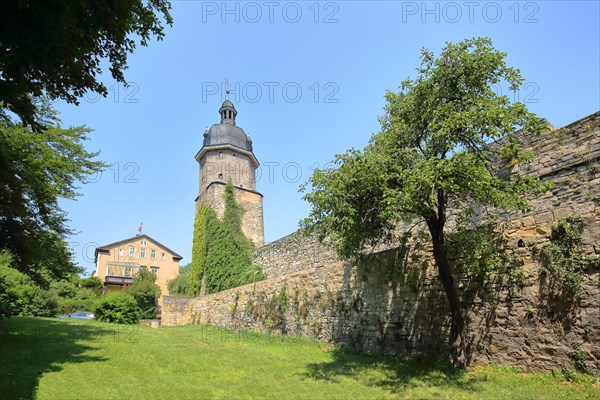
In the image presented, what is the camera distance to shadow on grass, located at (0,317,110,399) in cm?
635

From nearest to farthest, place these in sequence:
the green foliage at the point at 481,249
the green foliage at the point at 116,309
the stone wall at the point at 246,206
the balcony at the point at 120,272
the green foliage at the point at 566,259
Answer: the green foliage at the point at 566,259 → the green foliage at the point at 481,249 → the green foliage at the point at 116,309 → the stone wall at the point at 246,206 → the balcony at the point at 120,272

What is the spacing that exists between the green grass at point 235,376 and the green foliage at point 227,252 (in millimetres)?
13182

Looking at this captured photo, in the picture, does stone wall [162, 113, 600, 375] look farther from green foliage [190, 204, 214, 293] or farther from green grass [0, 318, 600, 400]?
green foliage [190, 204, 214, 293]

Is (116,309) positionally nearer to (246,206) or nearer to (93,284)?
(246,206)

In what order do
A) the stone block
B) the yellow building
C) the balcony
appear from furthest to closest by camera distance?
the yellow building, the balcony, the stone block

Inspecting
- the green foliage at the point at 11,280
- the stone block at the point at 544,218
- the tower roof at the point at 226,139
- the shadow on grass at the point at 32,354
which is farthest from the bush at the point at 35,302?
the stone block at the point at 544,218

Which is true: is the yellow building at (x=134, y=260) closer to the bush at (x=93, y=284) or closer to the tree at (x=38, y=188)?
the bush at (x=93, y=284)

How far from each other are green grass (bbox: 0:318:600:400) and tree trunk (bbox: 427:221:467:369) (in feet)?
1.22

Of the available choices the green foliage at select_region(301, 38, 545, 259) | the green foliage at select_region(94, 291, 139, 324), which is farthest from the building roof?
the green foliage at select_region(301, 38, 545, 259)

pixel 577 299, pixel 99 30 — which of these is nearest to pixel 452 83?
pixel 577 299

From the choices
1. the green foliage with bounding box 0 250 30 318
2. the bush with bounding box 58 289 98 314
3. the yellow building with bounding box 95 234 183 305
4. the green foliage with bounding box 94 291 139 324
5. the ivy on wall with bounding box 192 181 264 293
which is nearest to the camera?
the green foliage with bounding box 0 250 30 318

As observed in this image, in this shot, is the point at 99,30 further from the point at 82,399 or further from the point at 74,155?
the point at 74,155

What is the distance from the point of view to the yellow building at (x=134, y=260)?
47.5 m

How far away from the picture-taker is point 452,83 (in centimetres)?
742
